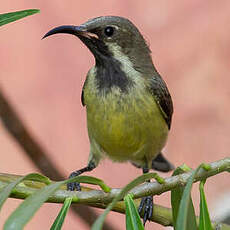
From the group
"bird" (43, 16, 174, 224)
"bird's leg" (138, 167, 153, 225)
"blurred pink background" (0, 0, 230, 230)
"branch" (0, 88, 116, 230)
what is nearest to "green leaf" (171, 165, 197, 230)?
"bird's leg" (138, 167, 153, 225)

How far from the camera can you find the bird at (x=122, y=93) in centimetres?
249

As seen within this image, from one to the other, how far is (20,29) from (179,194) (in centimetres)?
321

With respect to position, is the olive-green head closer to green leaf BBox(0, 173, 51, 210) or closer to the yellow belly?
the yellow belly

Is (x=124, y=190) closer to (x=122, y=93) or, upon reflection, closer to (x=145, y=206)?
(x=145, y=206)

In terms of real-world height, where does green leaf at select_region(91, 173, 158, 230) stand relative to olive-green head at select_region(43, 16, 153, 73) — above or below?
below

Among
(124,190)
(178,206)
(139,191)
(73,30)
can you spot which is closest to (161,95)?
(73,30)

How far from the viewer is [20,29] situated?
15.0 ft

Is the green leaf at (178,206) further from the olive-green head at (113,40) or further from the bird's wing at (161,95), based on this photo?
the bird's wing at (161,95)

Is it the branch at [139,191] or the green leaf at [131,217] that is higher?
the branch at [139,191]

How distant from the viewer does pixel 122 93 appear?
2521mm

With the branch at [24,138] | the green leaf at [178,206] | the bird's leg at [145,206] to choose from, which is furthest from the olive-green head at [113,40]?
the green leaf at [178,206]

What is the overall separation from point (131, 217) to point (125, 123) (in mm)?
1155

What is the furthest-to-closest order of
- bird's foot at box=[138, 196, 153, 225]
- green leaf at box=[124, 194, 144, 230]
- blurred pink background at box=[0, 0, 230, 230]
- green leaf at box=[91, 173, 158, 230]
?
blurred pink background at box=[0, 0, 230, 230]
bird's foot at box=[138, 196, 153, 225]
green leaf at box=[124, 194, 144, 230]
green leaf at box=[91, 173, 158, 230]

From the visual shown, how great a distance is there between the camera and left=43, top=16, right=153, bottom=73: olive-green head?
237cm
